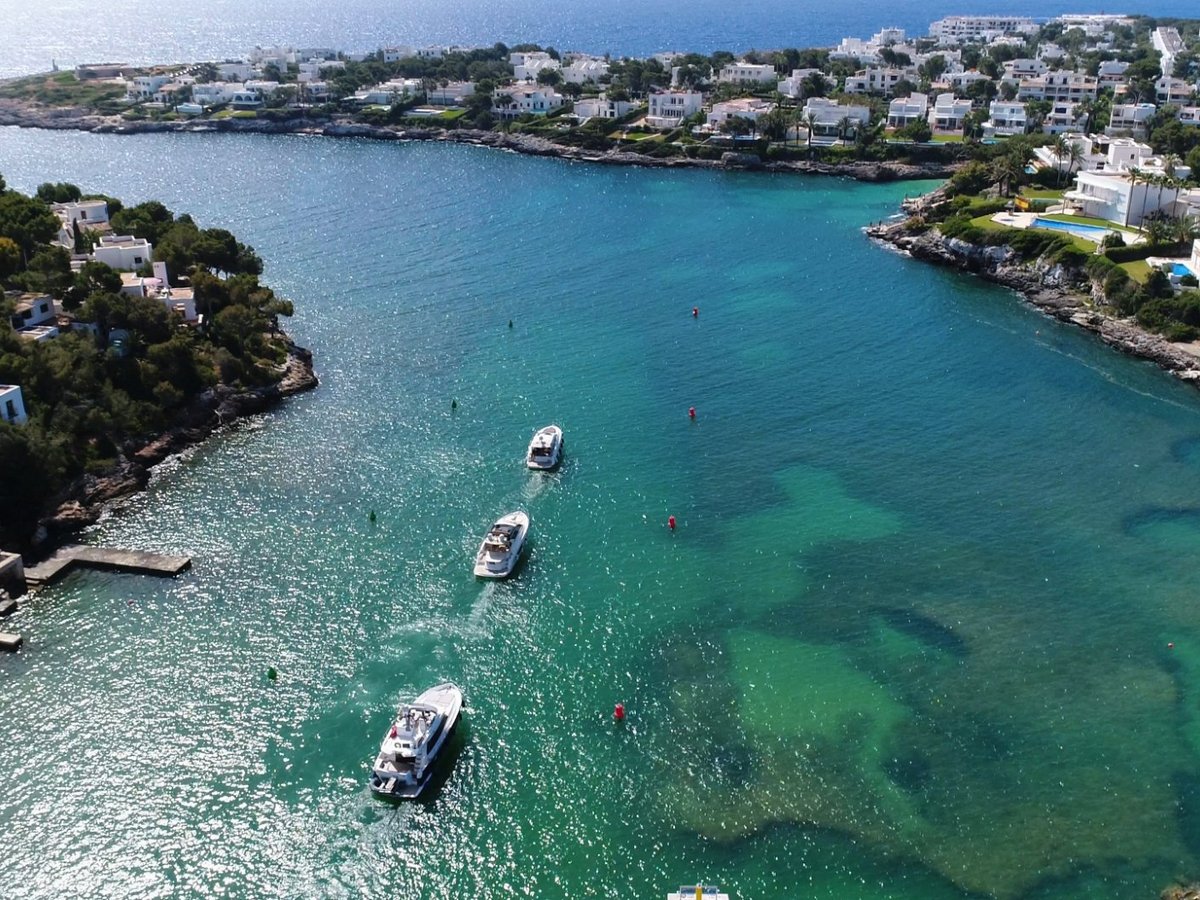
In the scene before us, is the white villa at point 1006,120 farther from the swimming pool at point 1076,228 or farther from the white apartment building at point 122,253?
the white apartment building at point 122,253

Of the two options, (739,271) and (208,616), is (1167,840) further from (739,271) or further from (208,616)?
(739,271)

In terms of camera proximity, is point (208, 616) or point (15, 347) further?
point (15, 347)

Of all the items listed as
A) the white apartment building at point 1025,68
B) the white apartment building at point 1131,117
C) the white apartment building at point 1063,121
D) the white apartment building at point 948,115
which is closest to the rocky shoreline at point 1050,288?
the white apartment building at point 948,115

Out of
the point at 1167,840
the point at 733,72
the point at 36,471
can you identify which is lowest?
the point at 1167,840

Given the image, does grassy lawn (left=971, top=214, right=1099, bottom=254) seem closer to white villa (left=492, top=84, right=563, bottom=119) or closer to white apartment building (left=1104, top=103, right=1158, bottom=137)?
white apartment building (left=1104, top=103, right=1158, bottom=137)

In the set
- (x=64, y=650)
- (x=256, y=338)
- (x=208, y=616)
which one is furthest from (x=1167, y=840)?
(x=256, y=338)
